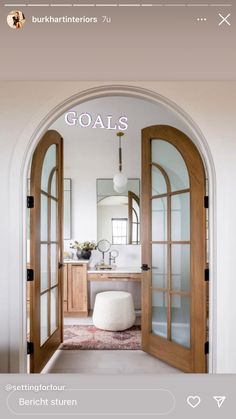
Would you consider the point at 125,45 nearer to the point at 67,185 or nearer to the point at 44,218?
the point at 44,218

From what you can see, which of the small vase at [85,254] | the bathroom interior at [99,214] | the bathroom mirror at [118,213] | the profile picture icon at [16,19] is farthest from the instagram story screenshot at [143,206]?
the bathroom mirror at [118,213]

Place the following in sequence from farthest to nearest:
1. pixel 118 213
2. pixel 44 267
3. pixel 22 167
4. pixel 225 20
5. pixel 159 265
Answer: pixel 118 213 → pixel 159 265 → pixel 44 267 → pixel 22 167 → pixel 225 20

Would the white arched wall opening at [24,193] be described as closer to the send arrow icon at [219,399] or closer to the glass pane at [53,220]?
the send arrow icon at [219,399]

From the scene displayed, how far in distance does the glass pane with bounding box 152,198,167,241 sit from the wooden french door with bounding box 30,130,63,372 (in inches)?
34.5

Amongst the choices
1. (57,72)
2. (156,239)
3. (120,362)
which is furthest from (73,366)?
(57,72)

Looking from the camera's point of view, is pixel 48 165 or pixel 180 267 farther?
pixel 48 165

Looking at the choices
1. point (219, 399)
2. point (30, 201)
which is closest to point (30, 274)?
point (30, 201)

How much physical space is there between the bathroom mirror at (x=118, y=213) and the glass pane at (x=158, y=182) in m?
1.53

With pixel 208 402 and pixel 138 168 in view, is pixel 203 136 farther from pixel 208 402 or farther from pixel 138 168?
pixel 138 168

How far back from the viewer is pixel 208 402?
71 centimetres

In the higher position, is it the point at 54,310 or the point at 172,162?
the point at 172,162

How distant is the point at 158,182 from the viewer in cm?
240

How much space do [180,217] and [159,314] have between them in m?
0.87

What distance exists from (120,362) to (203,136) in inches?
75.3
